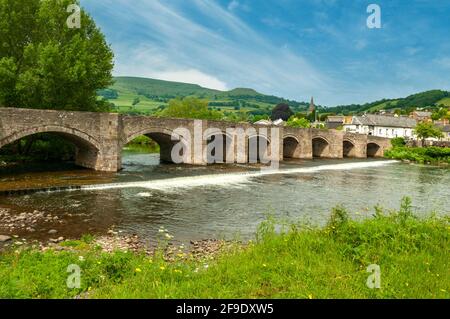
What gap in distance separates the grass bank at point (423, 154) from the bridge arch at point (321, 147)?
13.3 meters

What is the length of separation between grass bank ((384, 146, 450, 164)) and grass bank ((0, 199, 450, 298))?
54.4 metres

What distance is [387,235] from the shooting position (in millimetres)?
9094

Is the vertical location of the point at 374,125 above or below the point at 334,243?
above

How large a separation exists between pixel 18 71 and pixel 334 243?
31449 millimetres

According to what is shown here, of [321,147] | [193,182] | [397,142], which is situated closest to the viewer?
[193,182]

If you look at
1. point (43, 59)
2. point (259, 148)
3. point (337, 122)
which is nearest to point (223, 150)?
point (259, 148)

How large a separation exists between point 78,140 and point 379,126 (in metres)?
80.7

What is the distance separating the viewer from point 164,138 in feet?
119

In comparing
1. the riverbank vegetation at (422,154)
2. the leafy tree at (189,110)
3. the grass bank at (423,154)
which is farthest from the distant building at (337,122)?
the leafy tree at (189,110)

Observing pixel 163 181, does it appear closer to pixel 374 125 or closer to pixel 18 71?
pixel 18 71

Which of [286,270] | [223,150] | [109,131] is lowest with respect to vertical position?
[286,270]

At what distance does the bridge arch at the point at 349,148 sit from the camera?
200 feet

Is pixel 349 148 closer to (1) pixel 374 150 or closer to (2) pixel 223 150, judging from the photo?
(1) pixel 374 150

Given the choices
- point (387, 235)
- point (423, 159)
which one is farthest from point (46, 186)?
point (423, 159)
